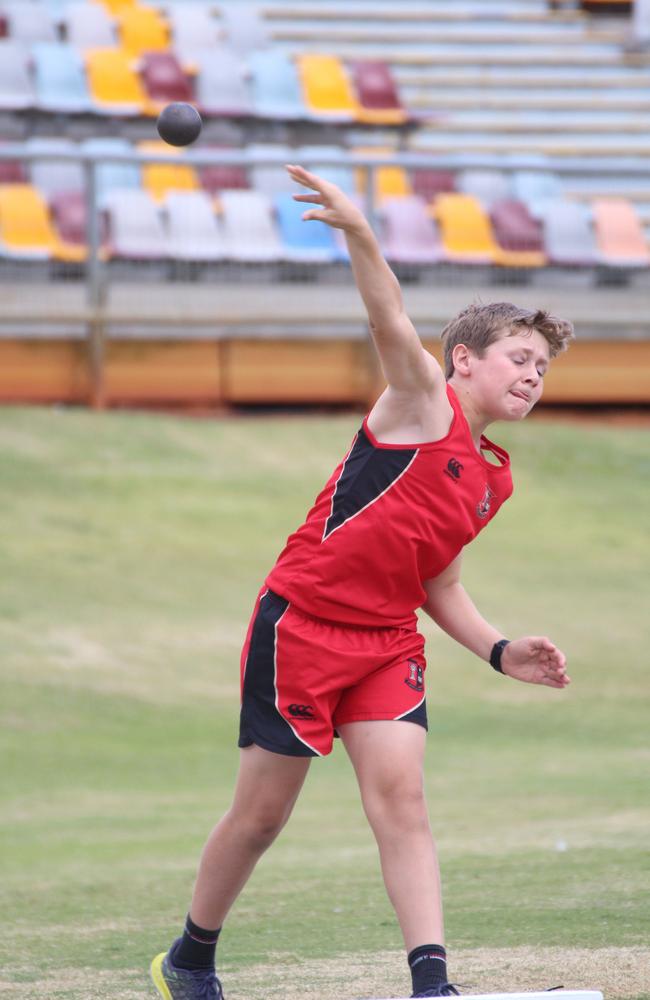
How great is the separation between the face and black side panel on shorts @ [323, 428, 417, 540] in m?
0.28

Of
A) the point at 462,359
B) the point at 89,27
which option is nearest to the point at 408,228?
the point at 89,27

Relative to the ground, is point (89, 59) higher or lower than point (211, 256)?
higher

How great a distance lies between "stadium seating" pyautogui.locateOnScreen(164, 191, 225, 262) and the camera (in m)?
13.6

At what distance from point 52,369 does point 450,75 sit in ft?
33.5

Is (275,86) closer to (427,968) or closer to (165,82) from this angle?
(165,82)

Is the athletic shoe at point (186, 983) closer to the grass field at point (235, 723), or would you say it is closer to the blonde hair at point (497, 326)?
the grass field at point (235, 723)

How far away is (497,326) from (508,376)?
0.13 m

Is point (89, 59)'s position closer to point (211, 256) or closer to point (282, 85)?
point (282, 85)

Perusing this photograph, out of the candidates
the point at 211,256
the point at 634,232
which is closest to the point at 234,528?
the point at 211,256

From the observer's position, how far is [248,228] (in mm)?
14000

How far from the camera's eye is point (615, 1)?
23047 mm

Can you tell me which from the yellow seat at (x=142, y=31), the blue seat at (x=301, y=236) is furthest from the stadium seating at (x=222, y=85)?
the blue seat at (x=301, y=236)

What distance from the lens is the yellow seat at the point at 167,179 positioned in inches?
549

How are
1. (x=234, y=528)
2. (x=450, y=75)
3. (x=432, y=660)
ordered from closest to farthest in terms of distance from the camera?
(x=432, y=660)
(x=234, y=528)
(x=450, y=75)
